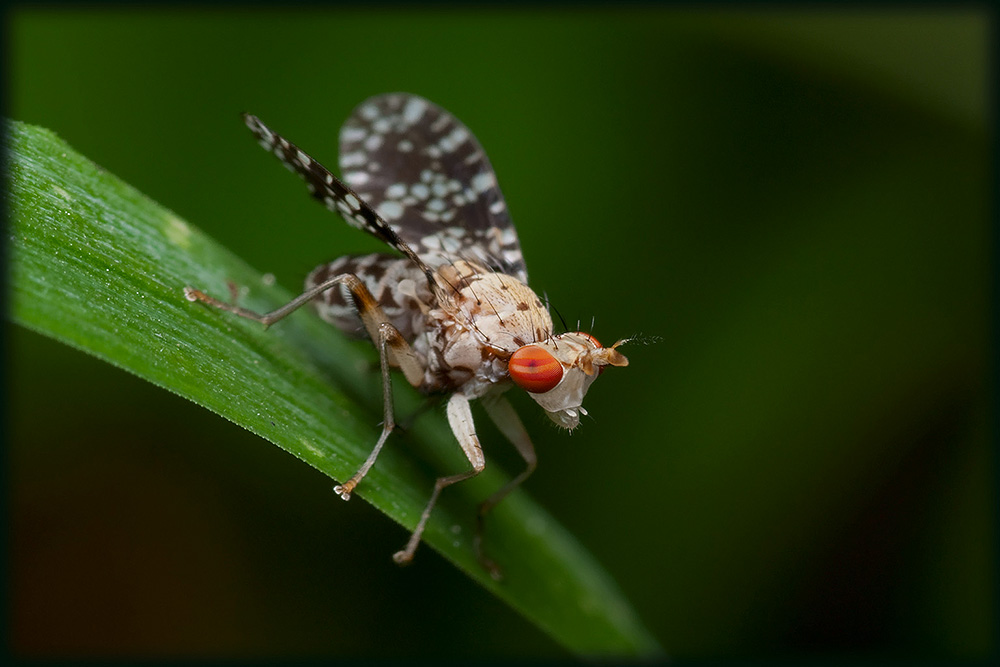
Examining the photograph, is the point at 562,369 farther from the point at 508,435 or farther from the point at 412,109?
the point at 412,109

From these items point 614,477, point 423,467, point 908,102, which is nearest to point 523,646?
point 614,477

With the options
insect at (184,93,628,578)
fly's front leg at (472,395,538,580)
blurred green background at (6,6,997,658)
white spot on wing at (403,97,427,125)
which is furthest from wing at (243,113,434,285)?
white spot on wing at (403,97,427,125)

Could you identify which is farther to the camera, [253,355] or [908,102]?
[908,102]

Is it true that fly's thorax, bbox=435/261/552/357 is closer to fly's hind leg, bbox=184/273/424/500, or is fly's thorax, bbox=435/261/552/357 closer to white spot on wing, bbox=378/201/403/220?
fly's hind leg, bbox=184/273/424/500

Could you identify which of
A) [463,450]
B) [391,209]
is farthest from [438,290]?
[391,209]

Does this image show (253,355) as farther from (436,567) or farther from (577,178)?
(577,178)

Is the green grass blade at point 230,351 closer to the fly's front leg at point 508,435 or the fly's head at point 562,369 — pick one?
the fly's front leg at point 508,435
